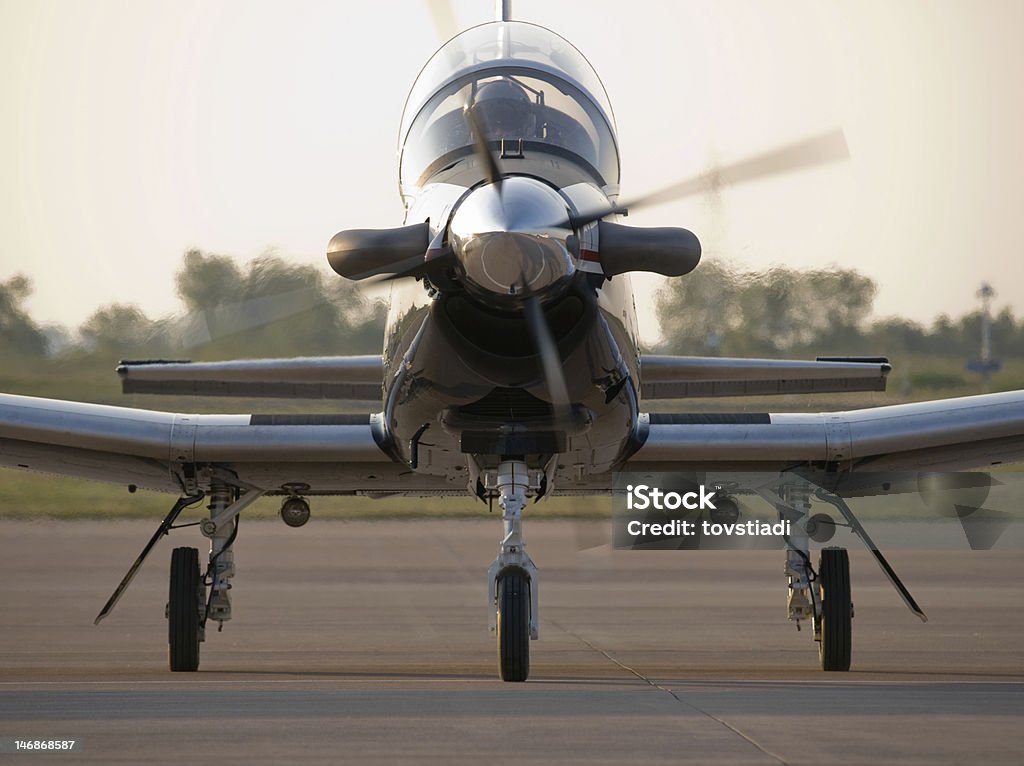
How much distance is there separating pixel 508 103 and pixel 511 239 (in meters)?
1.79

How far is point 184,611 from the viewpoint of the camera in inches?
406

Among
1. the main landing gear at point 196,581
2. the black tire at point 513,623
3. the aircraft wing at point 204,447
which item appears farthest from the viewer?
the main landing gear at point 196,581

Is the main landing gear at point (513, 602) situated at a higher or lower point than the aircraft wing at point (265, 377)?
lower

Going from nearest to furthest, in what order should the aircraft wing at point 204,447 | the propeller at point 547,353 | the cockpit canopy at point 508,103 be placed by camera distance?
the propeller at point 547,353, the cockpit canopy at point 508,103, the aircraft wing at point 204,447

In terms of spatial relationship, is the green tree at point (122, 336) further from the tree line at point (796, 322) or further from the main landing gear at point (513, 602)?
the main landing gear at point (513, 602)

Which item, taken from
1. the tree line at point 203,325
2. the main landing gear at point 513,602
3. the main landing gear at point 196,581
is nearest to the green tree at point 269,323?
the tree line at point 203,325

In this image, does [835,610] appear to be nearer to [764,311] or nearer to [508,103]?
[508,103]

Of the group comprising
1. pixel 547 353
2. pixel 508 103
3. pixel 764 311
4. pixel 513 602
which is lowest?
Result: pixel 513 602

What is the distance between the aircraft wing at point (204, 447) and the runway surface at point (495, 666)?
4.02ft

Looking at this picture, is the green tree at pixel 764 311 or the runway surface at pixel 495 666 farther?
the green tree at pixel 764 311

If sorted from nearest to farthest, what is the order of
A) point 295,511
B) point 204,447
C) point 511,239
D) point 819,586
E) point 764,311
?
point 511,239
point 204,447
point 819,586
point 295,511
point 764,311

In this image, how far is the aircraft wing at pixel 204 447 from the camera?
1001 cm

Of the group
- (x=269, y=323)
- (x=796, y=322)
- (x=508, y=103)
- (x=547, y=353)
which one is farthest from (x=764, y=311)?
(x=547, y=353)

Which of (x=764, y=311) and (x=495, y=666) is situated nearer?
(x=495, y=666)
